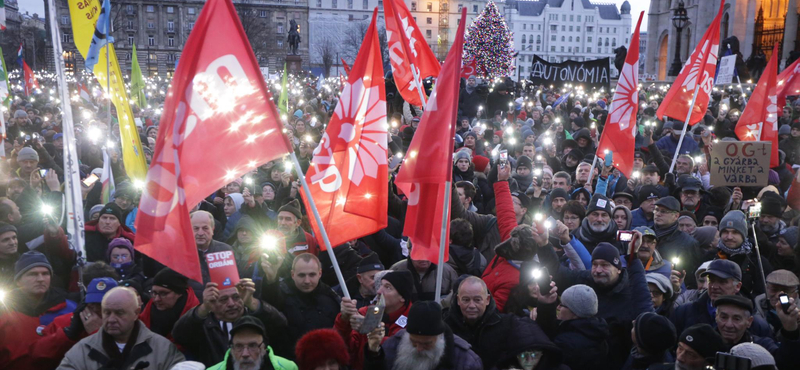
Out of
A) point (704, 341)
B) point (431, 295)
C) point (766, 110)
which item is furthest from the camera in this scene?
point (766, 110)

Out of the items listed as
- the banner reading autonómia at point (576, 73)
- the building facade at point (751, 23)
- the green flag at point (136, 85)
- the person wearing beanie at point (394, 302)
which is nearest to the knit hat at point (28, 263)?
the person wearing beanie at point (394, 302)

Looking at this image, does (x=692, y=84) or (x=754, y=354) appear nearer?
Result: (x=754, y=354)

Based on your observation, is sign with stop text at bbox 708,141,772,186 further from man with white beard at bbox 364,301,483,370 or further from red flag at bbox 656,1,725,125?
man with white beard at bbox 364,301,483,370

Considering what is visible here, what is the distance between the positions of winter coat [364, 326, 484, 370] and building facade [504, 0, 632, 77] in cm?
11916

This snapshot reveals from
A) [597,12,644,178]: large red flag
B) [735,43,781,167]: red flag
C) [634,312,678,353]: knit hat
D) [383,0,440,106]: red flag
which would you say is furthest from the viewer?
[735,43,781,167]: red flag

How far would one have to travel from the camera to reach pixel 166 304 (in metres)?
4.24

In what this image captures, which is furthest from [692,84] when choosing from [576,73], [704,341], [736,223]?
[576,73]

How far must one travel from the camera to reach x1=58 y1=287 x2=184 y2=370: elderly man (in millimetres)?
3570

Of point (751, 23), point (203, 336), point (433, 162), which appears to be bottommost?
point (203, 336)

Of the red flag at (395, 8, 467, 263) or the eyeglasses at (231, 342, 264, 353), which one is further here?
the red flag at (395, 8, 467, 263)

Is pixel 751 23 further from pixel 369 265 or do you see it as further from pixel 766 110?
pixel 369 265

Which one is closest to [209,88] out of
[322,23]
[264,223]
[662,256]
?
[264,223]

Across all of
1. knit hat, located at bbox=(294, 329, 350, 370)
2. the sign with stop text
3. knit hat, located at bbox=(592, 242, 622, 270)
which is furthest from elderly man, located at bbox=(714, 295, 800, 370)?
the sign with stop text

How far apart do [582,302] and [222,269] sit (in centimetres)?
194
